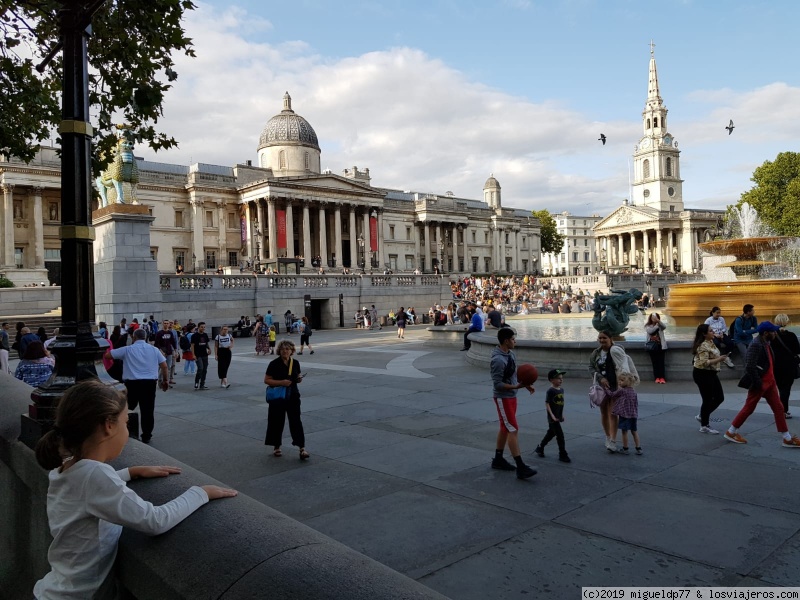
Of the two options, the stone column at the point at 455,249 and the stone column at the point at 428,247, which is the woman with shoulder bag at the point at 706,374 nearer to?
the stone column at the point at 428,247

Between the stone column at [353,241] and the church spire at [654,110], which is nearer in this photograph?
the stone column at [353,241]

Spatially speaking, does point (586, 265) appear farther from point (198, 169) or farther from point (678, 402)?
point (678, 402)

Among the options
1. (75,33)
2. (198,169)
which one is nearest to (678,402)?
(75,33)

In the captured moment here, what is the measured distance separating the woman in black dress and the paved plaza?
0.26 m

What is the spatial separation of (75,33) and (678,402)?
10291mm

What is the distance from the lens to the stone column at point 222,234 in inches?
2660

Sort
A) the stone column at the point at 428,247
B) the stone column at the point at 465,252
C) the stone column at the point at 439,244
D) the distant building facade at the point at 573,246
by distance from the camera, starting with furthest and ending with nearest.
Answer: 1. the distant building facade at the point at 573,246
2. the stone column at the point at 465,252
3. the stone column at the point at 439,244
4. the stone column at the point at 428,247

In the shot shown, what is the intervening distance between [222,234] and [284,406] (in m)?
63.4

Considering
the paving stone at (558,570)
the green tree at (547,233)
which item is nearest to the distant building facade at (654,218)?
the green tree at (547,233)

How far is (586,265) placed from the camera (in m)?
157

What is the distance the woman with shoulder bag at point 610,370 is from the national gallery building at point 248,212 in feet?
153

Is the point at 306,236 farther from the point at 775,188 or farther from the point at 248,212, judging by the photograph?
the point at 775,188

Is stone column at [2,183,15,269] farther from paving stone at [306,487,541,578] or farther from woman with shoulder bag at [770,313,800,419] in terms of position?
woman with shoulder bag at [770,313,800,419]

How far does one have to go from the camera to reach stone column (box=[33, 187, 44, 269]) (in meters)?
53.2
